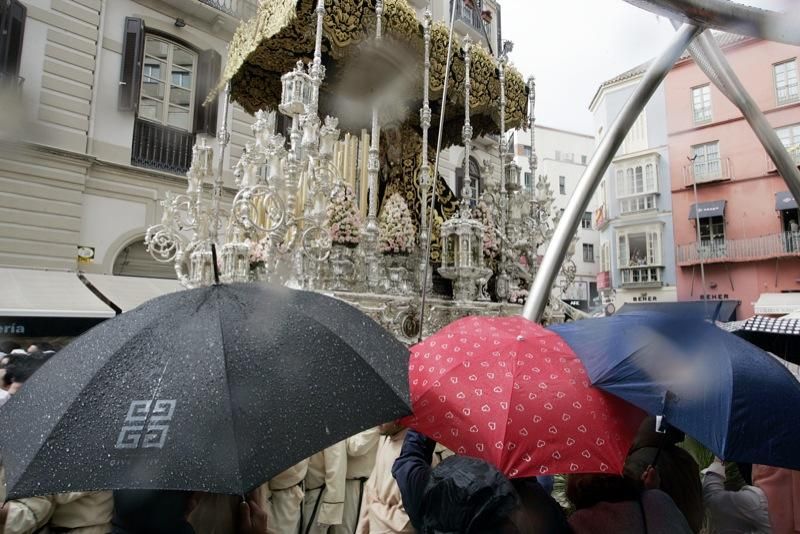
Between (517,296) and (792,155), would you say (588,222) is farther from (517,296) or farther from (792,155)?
(792,155)

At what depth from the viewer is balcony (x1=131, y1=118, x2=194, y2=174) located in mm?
9688

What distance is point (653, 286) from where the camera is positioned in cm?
548

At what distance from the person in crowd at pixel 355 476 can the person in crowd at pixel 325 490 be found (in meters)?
0.13

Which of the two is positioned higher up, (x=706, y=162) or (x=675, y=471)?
(x=706, y=162)

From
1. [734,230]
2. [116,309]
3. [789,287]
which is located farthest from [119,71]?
[789,287]

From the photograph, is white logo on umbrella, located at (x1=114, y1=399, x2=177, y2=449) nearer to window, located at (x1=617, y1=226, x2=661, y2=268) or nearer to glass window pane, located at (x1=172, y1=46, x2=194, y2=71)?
window, located at (x1=617, y1=226, x2=661, y2=268)

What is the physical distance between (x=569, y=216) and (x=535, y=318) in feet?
4.23

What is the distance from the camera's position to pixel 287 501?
344 cm

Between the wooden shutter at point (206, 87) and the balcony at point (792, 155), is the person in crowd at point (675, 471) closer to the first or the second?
the balcony at point (792, 155)

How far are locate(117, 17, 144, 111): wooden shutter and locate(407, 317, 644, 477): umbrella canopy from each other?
29.5 ft

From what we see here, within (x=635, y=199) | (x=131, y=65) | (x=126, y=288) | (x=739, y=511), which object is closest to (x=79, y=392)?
(x=739, y=511)

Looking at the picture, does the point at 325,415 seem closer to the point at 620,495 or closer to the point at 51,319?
the point at 620,495

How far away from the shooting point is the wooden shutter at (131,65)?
922 centimetres

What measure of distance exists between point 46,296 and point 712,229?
960 centimetres
